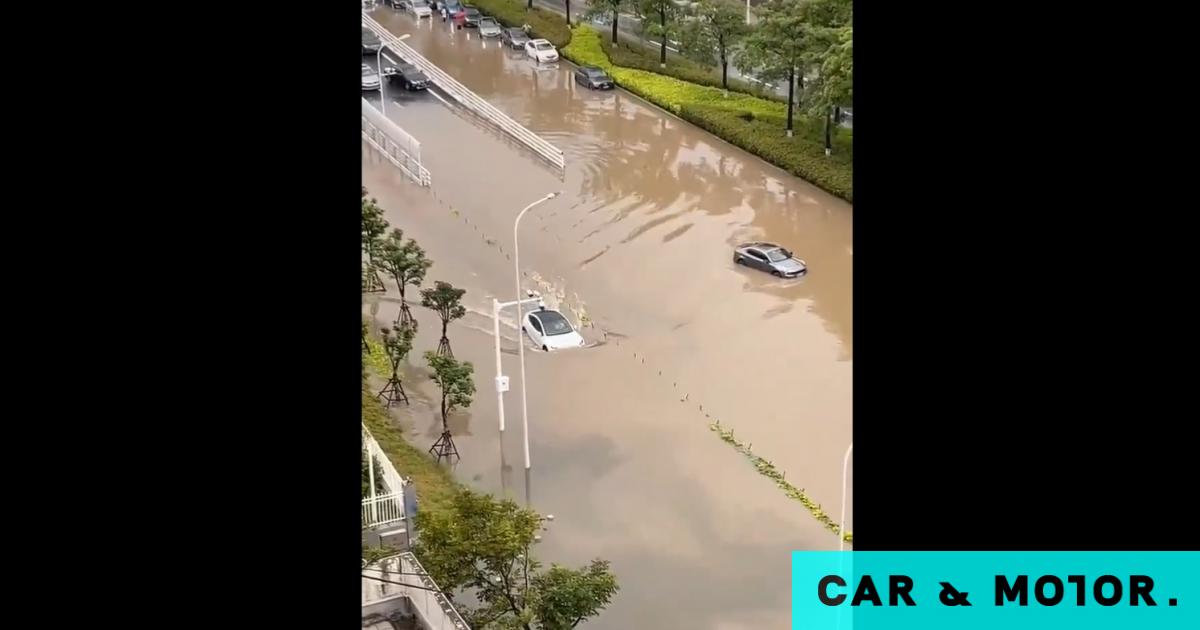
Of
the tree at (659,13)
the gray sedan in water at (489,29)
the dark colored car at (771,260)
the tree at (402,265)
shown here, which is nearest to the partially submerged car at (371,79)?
the gray sedan in water at (489,29)

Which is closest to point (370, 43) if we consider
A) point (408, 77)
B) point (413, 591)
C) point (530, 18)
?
point (408, 77)

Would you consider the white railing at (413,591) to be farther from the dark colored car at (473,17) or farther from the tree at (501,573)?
the dark colored car at (473,17)

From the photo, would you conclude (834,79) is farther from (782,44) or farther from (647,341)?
(647,341)

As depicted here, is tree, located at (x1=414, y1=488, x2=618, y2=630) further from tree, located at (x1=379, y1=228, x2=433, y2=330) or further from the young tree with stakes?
tree, located at (x1=379, y1=228, x2=433, y2=330)
